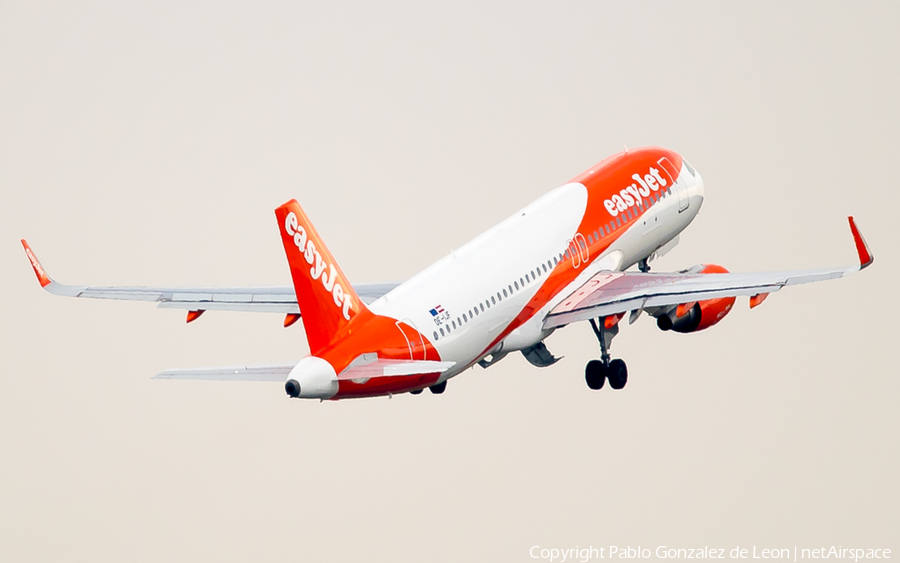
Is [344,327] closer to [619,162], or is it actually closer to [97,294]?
[97,294]

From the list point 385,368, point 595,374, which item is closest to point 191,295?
point 385,368

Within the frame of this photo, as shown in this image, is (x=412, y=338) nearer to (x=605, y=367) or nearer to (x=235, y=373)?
(x=235, y=373)

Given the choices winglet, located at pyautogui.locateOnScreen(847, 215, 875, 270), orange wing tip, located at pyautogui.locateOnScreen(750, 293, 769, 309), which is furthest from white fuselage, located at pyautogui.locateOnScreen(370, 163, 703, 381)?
winglet, located at pyautogui.locateOnScreen(847, 215, 875, 270)

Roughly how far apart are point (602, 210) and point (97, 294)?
14.8 metres

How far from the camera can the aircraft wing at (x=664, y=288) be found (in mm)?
44000

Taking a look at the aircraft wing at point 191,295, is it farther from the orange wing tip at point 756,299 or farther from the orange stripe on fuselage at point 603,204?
the orange wing tip at point 756,299

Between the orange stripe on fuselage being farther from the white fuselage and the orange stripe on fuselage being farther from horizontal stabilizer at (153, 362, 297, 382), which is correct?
horizontal stabilizer at (153, 362, 297, 382)

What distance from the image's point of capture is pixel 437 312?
42.6 m

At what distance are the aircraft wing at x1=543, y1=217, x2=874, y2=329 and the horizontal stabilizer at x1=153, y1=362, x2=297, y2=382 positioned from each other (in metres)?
9.84

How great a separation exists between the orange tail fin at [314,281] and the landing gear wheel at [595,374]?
10.3 metres

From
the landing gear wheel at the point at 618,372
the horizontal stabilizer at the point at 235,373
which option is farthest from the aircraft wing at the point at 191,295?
the landing gear wheel at the point at 618,372

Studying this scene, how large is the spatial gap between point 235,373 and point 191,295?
29.9 feet

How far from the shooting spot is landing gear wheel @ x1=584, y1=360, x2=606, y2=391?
4844cm

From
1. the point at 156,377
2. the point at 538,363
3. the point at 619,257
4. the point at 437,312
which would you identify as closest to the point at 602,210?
the point at 619,257
